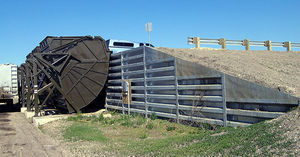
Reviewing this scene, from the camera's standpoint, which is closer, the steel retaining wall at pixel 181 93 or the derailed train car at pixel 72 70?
the steel retaining wall at pixel 181 93

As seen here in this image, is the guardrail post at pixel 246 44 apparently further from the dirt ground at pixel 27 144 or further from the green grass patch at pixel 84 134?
the dirt ground at pixel 27 144

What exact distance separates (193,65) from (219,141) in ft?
12.9

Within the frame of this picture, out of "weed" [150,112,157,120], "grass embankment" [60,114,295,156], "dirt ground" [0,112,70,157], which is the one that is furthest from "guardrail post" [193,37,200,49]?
"dirt ground" [0,112,70,157]

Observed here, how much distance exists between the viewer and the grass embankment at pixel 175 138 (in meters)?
5.73

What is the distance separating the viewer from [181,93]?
35.1 ft

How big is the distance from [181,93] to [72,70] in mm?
7026

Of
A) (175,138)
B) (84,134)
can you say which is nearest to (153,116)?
(84,134)

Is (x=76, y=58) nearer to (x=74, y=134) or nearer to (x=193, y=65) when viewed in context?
(x=74, y=134)

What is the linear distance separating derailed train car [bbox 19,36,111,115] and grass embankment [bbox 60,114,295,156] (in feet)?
8.69

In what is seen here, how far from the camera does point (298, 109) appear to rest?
6.56 m

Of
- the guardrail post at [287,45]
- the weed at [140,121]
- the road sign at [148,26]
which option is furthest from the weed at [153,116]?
the guardrail post at [287,45]

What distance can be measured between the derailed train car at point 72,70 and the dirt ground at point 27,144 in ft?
10.8

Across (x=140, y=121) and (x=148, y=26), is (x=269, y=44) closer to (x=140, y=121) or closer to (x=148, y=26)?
(x=148, y=26)

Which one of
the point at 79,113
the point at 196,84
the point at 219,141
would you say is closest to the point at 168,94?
the point at 196,84
